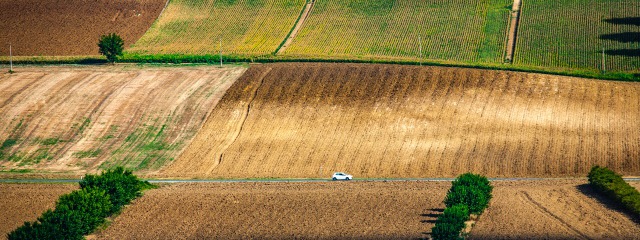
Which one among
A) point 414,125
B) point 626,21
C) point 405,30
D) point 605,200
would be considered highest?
point 626,21

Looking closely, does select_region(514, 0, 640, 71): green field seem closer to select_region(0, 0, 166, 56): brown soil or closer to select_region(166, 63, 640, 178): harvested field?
select_region(166, 63, 640, 178): harvested field

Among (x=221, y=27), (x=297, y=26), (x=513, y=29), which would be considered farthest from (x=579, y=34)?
(x=221, y=27)

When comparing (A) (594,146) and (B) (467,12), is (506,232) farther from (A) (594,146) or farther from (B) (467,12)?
(B) (467,12)

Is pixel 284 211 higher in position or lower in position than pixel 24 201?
higher

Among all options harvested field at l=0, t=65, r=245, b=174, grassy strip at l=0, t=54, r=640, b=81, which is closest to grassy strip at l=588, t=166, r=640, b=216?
grassy strip at l=0, t=54, r=640, b=81

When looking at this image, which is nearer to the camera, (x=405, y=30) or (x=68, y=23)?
(x=405, y=30)

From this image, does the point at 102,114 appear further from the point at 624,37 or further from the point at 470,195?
the point at 624,37
